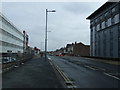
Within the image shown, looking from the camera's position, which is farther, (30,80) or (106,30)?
(106,30)

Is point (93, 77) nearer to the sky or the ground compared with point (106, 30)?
nearer to the ground

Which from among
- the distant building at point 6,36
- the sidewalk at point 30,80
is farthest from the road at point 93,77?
the distant building at point 6,36

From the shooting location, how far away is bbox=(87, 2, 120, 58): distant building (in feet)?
164

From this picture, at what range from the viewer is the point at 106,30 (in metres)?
58.6

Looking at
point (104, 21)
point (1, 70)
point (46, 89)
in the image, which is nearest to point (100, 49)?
point (104, 21)

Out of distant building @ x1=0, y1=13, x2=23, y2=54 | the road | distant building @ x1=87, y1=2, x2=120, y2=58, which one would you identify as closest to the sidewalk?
the road

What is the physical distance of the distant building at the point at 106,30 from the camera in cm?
4994

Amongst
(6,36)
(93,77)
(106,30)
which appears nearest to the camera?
(93,77)

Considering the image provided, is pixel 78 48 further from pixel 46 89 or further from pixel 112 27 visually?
pixel 46 89

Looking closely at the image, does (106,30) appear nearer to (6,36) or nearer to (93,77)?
(6,36)

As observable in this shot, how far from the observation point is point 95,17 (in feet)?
226

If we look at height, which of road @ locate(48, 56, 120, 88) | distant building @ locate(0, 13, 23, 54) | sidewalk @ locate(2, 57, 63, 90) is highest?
distant building @ locate(0, 13, 23, 54)

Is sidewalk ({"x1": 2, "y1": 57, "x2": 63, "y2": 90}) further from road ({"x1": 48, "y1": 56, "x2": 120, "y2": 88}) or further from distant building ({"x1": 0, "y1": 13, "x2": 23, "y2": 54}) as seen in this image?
distant building ({"x1": 0, "y1": 13, "x2": 23, "y2": 54})

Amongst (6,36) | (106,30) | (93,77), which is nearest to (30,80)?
(93,77)
